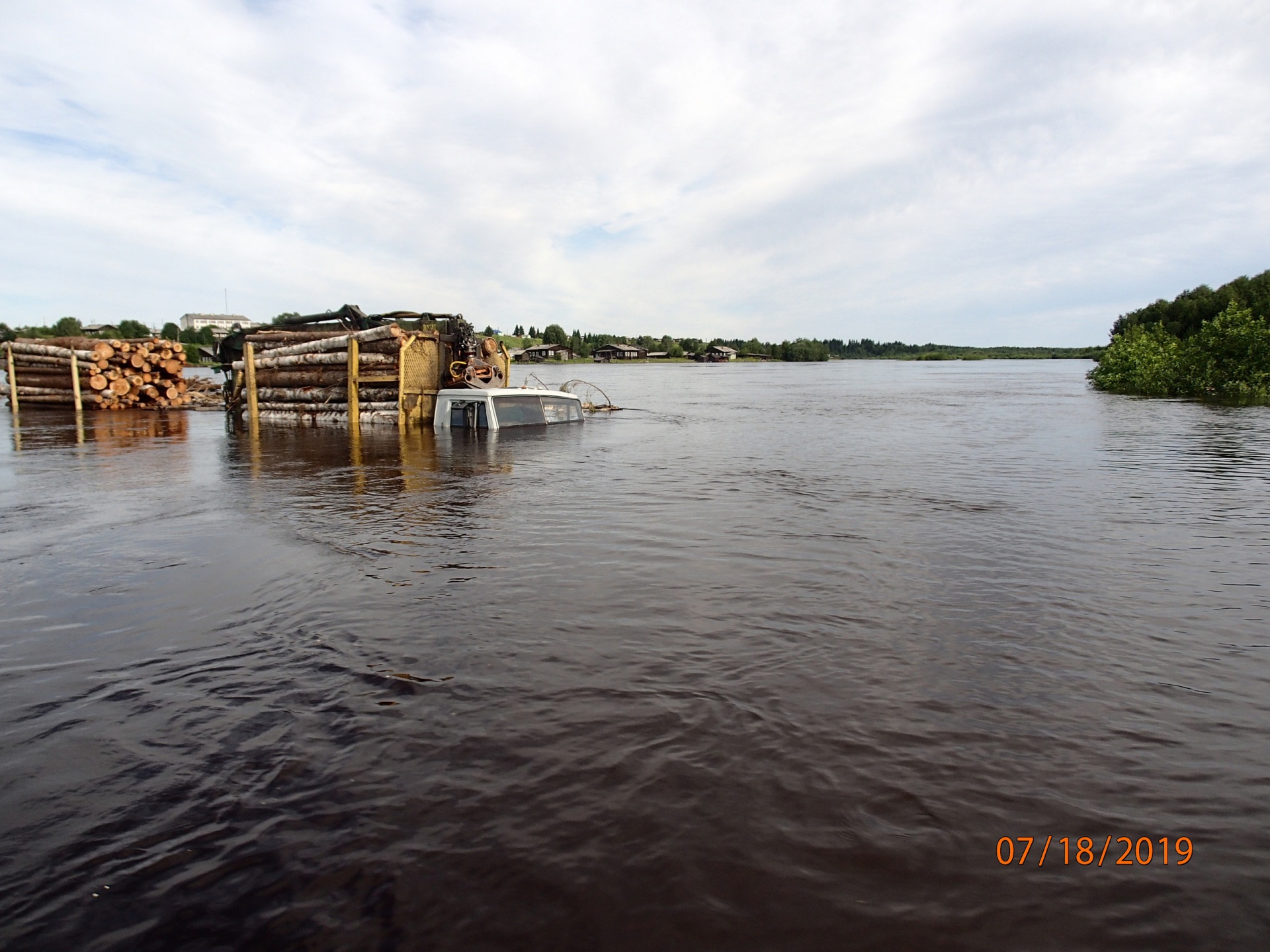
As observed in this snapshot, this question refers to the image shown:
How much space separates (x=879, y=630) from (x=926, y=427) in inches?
1003

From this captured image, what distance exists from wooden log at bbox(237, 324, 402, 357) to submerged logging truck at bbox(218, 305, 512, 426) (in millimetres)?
33

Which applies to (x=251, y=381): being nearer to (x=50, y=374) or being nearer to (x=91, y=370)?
(x=91, y=370)

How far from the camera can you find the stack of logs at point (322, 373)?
25109 millimetres

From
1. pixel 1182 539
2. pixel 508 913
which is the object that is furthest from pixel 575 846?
pixel 1182 539

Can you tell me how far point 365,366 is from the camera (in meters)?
25.7

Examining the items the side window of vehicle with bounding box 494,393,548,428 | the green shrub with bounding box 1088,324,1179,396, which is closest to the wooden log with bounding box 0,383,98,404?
the side window of vehicle with bounding box 494,393,548,428

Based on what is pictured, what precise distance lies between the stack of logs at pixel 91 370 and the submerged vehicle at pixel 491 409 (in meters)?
19.3

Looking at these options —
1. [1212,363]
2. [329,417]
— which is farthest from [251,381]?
[1212,363]

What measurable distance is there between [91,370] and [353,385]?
680 inches

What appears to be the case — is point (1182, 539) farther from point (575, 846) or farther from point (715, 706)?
point (575, 846)

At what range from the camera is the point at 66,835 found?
3.45 metres

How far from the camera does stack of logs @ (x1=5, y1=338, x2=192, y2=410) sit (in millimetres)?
32562
